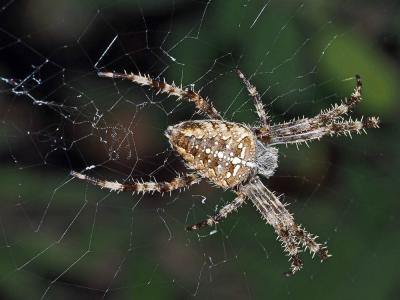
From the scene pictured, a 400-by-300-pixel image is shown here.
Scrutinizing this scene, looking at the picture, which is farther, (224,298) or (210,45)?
(224,298)

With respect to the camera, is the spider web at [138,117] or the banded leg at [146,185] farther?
the spider web at [138,117]

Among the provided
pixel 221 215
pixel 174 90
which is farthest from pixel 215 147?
pixel 221 215

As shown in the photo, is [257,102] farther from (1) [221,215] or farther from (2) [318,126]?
(1) [221,215]

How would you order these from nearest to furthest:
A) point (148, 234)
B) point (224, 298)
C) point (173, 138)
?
point (173, 138) → point (148, 234) → point (224, 298)

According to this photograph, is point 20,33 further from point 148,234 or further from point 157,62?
point 148,234

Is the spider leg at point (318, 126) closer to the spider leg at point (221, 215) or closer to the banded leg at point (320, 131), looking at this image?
the banded leg at point (320, 131)

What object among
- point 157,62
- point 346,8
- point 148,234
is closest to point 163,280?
point 148,234

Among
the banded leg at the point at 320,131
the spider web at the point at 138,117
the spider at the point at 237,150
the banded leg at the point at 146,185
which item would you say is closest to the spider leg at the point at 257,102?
the spider at the point at 237,150
